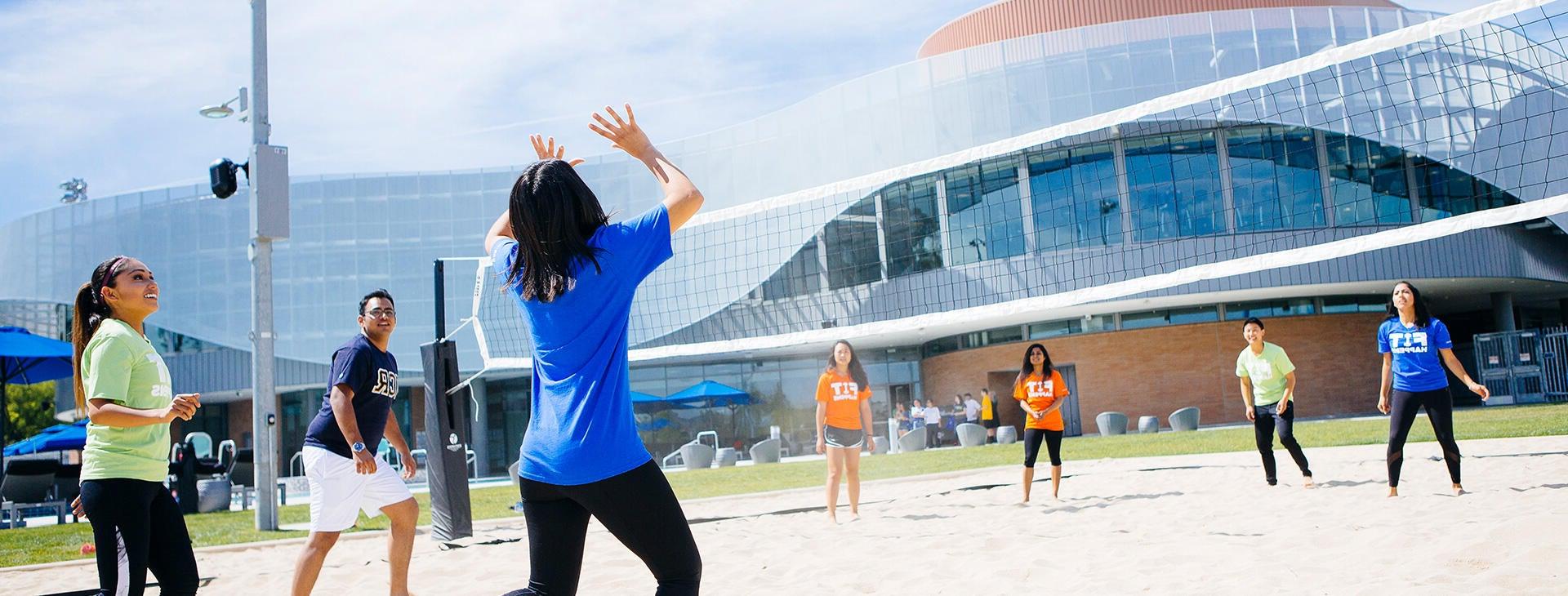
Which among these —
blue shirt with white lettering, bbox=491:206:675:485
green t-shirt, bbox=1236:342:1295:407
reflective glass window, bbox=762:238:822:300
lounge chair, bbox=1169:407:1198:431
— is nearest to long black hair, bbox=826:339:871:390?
green t-shirt, bbox=1236:342:1295:407

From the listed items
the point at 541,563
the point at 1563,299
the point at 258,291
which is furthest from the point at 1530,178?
the point at 541,563

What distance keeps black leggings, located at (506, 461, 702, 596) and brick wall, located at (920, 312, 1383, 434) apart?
1027 inches

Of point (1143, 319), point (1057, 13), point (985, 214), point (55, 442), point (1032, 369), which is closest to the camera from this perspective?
point (1032, 369)

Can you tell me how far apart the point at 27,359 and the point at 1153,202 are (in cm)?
2078

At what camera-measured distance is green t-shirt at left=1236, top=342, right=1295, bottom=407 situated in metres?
7.92

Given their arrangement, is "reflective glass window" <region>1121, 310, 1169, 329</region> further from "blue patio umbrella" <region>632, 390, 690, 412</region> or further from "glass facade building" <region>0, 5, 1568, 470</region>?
"blue patio umbrella" <region>632, 390, 690, 412</region>

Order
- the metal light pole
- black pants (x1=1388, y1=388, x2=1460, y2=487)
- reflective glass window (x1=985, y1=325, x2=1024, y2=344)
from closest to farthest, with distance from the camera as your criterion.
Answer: black pants (x1=1388, y1=388, x2=1460, y2=487)
the metal light pole
reflective glass window (x1=985, y1=325, x2=1024, y2=344)

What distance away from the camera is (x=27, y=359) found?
13.8 metres

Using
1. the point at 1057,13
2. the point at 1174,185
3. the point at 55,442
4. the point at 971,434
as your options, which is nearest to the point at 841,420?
the point at 971,434

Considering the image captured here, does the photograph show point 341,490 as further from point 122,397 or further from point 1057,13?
point 1057,13

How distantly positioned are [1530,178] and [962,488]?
1875 centimetres

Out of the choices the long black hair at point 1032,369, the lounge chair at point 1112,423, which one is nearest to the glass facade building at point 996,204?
the lounge chair at point 1112,423

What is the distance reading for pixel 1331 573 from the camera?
4.20 m

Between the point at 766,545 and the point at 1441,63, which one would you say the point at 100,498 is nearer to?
the point at 766,545
